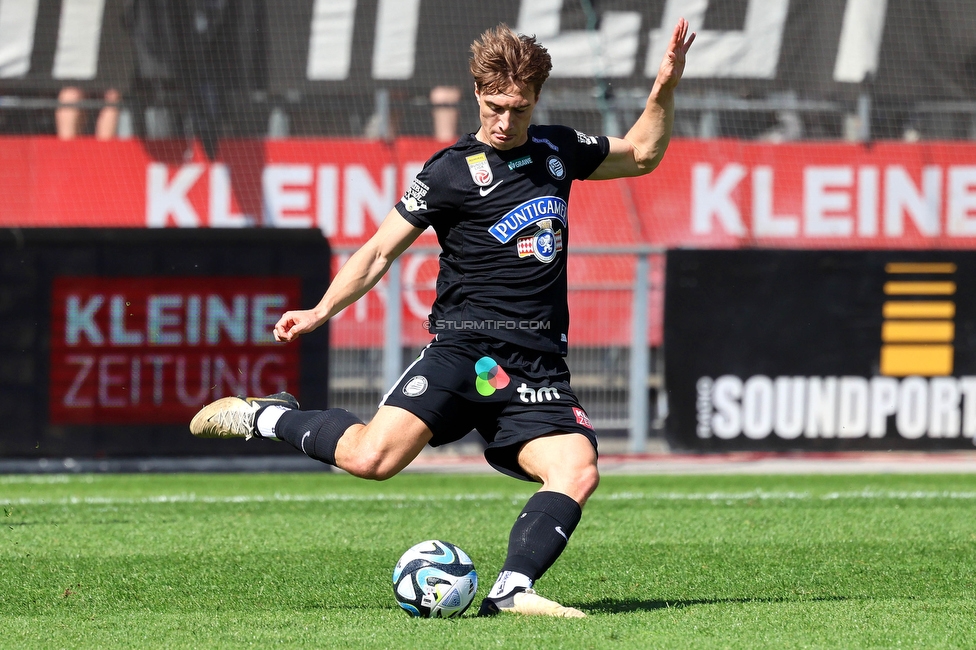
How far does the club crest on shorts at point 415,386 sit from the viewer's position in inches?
188

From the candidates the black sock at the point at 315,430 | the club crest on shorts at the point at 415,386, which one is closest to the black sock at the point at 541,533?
the club crest on shorts at the point at 415,386

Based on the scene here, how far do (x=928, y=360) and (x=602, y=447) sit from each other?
9.10 ft

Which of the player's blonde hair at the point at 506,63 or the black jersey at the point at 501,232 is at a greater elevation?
the player's blonde hair at the point at 506,63

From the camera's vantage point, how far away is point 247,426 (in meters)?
5.19

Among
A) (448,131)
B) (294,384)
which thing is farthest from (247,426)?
(448,131)

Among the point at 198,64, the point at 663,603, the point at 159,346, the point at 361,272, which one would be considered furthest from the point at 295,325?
the point at 198,64

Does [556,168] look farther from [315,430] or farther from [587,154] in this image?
[315,430]

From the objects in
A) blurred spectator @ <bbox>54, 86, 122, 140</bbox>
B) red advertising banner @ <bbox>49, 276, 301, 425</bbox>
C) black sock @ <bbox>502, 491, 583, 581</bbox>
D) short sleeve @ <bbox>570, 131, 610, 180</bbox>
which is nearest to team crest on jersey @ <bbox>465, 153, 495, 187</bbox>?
short sleeve @ <bbox>570, 131, 610, 180</bbox>

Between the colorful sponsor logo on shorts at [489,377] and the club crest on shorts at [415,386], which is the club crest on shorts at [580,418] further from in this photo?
the club crest on shorts at [415,386]

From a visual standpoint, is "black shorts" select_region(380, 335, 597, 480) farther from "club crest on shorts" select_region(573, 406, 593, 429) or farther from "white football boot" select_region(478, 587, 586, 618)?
"white football boot" select_region(478, 587, 586, 618)

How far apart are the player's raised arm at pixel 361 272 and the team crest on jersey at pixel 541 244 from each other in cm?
39

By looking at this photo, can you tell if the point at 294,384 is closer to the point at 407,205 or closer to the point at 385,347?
the point at 385,347

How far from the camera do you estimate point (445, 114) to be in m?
14.0

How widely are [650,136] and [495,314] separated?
3.23ft
